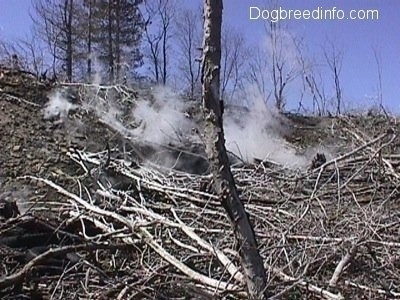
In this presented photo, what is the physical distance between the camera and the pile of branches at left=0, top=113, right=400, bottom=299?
128 inches

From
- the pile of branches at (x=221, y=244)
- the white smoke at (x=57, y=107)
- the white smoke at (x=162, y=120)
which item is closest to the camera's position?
the pile of branches at (x=221, y=244)

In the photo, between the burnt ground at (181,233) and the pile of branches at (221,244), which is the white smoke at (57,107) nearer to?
the burnt ground at (181,233)

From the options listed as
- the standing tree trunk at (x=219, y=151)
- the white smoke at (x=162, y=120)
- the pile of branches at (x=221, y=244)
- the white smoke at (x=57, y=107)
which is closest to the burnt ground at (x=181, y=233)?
the pile of branches at (x=221, y=244)

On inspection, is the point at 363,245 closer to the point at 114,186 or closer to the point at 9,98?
the point at 114,186

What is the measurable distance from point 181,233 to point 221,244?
1.44ft

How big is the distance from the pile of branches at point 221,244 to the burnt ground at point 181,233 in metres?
0.01

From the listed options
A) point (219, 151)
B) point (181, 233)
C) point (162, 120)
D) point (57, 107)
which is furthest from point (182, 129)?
point (219, 151)

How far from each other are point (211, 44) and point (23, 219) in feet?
7.51

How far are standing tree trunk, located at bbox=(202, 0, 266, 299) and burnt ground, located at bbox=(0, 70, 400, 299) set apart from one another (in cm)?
21

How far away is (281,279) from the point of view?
126 inches

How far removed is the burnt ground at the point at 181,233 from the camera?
131 inches

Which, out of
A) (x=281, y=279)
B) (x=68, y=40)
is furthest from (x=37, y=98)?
(x=68, y=40)

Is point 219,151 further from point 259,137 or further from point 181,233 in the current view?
point 259,137

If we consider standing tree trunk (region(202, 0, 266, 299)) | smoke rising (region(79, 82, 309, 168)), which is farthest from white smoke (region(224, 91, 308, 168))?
standing tree trunk (region(202, 0, 266, 299))
